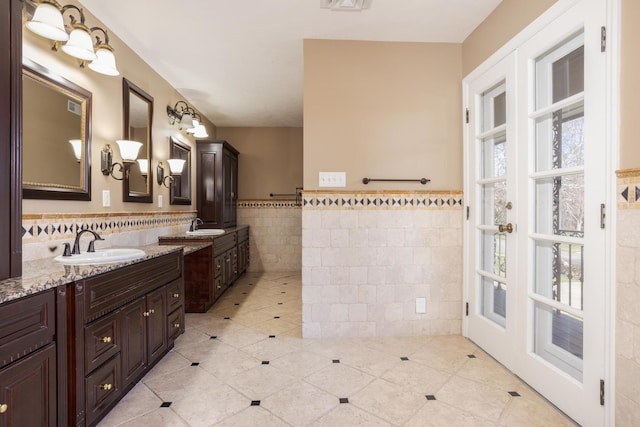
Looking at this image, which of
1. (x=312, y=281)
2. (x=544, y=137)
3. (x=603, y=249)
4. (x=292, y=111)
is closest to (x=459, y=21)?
(x=544, y=137)

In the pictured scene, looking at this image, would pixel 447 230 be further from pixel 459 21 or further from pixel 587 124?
pixel 459 21

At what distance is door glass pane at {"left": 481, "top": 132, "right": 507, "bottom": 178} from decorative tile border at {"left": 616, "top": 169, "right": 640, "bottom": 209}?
0.79 meters

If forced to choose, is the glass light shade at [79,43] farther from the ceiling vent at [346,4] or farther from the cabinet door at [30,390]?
the cabinet door at [30,390]

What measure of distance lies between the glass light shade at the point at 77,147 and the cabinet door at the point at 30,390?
1.37 meters

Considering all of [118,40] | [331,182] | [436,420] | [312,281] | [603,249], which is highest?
[118,40]

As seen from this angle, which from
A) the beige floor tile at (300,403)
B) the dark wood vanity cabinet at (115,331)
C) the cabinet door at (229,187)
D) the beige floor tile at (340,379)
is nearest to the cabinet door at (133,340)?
the dark wood vanity cabinet at (115,331)

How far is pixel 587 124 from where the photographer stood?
1.52m

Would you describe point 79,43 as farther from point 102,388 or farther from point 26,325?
point 102,388

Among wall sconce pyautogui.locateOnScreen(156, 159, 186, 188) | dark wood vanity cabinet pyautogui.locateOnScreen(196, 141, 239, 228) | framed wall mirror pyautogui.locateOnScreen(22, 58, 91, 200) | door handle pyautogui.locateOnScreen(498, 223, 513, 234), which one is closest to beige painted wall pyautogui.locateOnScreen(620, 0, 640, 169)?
door handle pyautogui.locateOnScreen(498, 223, 513, 234)

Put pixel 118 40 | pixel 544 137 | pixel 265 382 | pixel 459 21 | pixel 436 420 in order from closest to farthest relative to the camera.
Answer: pixel 436 420 < pixel 544 137 < pixel 265 382 < pixel 459 21 < pixel 118 40

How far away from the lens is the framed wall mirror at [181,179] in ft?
11.8

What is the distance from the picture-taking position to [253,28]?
2502mm

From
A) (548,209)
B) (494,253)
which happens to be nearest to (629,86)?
(548,209)

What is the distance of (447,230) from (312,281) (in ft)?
4.09
